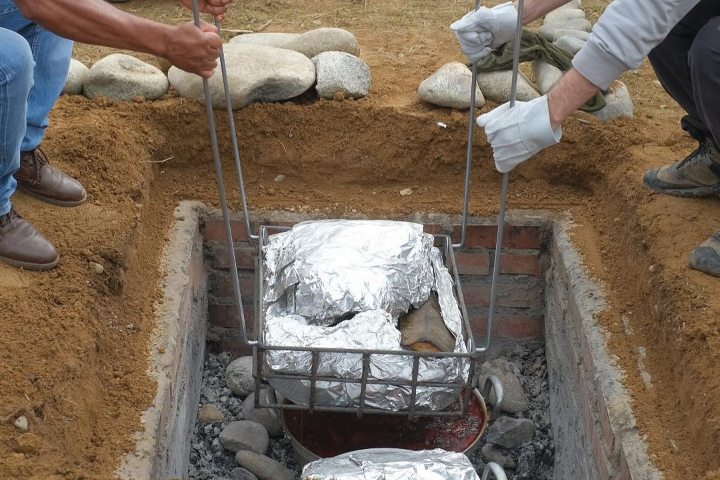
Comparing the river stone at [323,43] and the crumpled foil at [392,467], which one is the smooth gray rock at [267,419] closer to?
the crumpled foil at [392,467]

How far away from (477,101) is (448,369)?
119 cm

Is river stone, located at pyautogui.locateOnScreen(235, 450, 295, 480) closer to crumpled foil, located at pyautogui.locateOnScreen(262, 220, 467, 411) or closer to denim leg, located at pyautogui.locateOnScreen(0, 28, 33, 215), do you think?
crumpled foil, located at pyautogui.locateOnScreen(262, 220, 467, 411)

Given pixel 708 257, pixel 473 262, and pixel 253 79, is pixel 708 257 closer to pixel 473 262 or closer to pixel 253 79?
pixel 473 262

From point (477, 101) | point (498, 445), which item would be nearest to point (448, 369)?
point (498, 445)

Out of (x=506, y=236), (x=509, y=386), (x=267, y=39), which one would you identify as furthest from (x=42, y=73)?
(x=509, y=386)

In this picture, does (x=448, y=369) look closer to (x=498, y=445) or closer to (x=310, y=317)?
(x=310, y=317)

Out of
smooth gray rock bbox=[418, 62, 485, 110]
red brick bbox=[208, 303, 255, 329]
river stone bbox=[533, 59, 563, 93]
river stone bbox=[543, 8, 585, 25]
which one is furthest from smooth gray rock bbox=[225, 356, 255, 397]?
river stone bbox=[543, 8, 585, 25]

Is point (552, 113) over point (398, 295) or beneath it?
over

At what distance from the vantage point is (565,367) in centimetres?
298

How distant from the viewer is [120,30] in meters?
A: 2.14

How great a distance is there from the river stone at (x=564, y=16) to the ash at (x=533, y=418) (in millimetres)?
1488

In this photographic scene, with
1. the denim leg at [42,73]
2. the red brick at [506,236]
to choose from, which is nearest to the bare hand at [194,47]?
the denim leg at [42,73]

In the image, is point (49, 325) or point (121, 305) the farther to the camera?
point (121, 305)

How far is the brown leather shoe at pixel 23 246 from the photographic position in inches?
96.0
